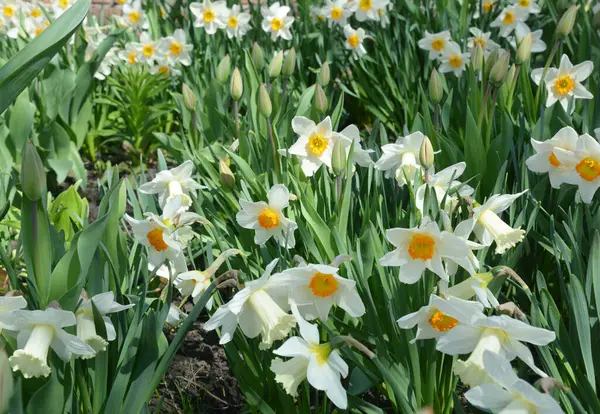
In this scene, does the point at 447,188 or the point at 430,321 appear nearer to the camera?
the point at 430,321

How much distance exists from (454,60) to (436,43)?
0.18m

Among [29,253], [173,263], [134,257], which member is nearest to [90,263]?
[29,253]

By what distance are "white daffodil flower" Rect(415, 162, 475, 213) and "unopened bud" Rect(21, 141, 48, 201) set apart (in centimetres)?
86

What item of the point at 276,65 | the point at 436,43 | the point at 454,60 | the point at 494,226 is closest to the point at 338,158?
the point at 494,226

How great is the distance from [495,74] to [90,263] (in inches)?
52.2

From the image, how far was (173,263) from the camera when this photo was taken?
1634mm

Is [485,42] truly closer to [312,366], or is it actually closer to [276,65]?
[276,65]

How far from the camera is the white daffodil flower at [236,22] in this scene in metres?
3.63

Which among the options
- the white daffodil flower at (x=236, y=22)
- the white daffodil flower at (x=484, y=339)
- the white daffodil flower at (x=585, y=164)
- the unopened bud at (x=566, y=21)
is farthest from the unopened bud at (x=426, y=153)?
the white daffodil flower at (x=236, y=22)

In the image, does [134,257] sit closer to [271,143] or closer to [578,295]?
[271,143]

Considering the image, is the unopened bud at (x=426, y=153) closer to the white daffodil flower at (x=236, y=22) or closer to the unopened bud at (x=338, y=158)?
the unopened bud at (x=338, y=158)

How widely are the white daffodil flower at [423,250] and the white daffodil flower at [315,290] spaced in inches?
3.9

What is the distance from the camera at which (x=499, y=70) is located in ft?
6.86

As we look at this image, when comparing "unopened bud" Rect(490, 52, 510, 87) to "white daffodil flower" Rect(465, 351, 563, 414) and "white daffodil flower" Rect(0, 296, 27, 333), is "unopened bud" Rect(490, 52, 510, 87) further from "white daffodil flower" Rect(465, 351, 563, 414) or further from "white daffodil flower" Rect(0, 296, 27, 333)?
"white daffodil flower" Rect(0, 296, 27, 333)
